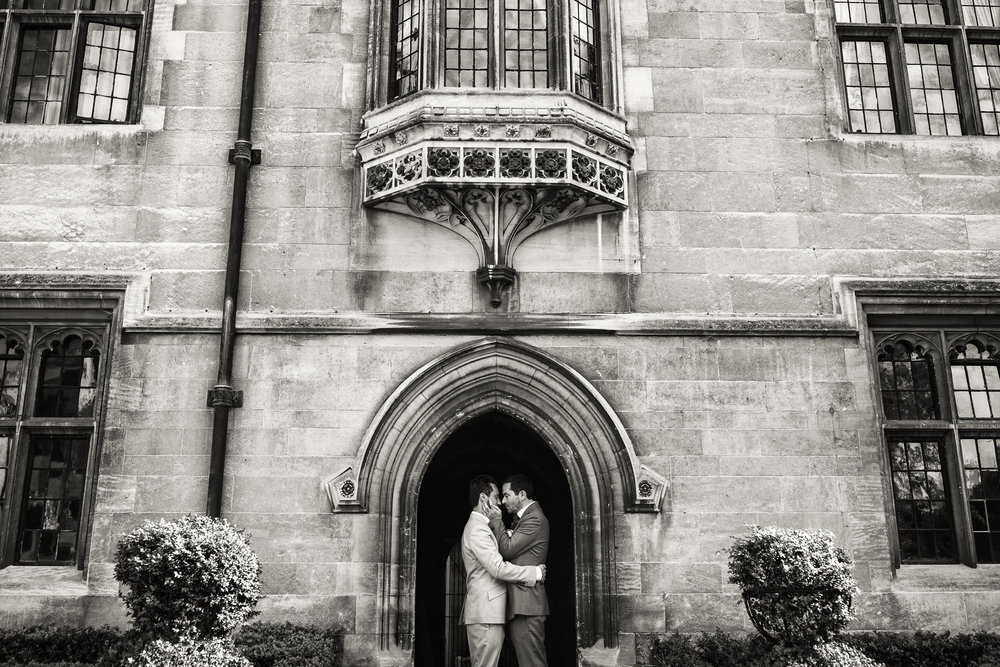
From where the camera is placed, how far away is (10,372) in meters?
10.5

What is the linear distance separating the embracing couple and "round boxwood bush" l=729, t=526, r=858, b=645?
2367mm

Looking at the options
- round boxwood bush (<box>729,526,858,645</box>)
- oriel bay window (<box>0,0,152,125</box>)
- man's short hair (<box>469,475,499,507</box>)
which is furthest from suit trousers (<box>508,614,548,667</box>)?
oriel bay window (<box>0,0,152,125</box>)

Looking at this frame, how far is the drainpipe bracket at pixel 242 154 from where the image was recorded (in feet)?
34.8

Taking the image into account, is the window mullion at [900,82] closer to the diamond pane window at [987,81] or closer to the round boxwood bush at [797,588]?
the diamond pane window at [987,81]

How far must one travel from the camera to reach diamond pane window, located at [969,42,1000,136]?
11531 millimetres

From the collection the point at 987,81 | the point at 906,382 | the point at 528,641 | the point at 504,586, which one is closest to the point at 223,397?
the point at 504,586

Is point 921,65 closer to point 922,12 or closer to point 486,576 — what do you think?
point 922,12

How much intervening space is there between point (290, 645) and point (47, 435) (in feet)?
12.5

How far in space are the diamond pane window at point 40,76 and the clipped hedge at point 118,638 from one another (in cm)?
595

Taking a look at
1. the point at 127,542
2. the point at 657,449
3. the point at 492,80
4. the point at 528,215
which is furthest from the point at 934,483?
the point at 127,542

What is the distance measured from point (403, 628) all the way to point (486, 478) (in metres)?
1.77

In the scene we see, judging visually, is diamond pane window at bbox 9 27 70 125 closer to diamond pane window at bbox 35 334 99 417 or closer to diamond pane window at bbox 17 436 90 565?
diamond pane window at bbox 35 334 99 417

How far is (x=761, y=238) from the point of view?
35.1ft

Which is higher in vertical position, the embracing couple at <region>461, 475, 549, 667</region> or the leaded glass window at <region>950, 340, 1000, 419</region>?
the leaded glass window at <region>950, 340, 1000, 419</region>
